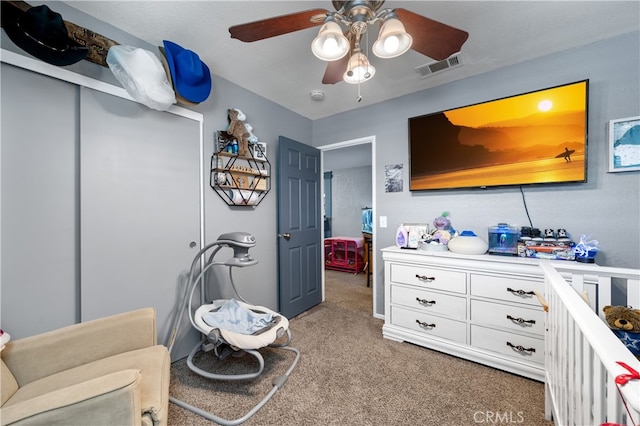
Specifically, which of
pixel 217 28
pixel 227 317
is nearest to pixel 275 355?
pixel 227 317

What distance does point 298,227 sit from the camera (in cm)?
297

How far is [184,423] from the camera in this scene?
141 centimetres

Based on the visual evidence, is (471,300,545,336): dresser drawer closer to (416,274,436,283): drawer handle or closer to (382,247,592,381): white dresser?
(382,247,592,381): white dresser

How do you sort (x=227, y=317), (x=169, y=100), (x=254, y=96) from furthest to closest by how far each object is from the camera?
(x=254, y=96)
(x=227, y=317)
(x=169, y=100)

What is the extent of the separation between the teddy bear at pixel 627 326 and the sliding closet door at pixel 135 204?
8.75 ft

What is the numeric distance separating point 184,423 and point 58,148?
181 centimetres

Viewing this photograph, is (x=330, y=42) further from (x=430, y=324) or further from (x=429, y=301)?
(x=430, y=324)

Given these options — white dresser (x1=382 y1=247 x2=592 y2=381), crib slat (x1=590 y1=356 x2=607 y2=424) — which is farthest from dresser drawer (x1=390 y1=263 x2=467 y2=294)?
crib slat (x1=590 y1=356 x2=607 y2=424)

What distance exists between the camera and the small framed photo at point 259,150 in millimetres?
2545

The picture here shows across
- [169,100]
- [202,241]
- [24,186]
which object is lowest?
[202,241]

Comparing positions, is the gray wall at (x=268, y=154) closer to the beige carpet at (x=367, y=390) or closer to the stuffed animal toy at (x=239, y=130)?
the stuffed animal toy at (x=239, y=130)

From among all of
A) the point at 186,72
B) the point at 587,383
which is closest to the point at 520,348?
the point at 587,383

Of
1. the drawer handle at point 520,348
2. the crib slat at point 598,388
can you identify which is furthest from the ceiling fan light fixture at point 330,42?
the drawer handle at point 520,348

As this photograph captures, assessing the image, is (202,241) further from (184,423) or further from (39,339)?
(184,423)
